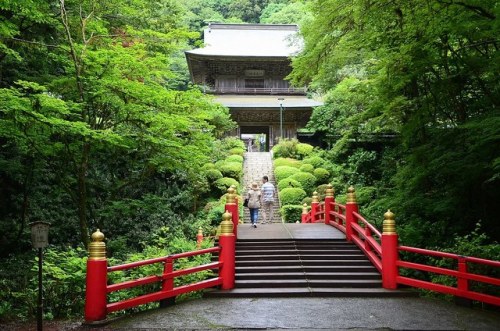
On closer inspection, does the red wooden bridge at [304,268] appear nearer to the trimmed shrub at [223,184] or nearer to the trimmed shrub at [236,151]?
the trimmed shrub at [223,184]

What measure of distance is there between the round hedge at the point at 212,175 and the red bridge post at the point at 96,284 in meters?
17.9

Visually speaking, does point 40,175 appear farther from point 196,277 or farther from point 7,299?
point 196,277

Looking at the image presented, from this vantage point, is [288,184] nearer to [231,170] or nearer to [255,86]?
[231,170]

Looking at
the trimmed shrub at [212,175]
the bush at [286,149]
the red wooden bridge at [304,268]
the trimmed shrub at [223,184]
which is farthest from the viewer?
the bush at [286,149]

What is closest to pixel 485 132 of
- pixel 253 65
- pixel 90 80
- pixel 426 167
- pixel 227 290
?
pixel 426 167

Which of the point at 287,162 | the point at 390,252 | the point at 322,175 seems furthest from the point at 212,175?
the point at 390,252

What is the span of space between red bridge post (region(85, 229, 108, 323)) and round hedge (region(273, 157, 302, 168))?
22148 millimetres

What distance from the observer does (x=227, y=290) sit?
9.16 m

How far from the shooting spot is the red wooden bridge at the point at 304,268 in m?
7.22

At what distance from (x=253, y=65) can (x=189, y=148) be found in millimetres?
24992

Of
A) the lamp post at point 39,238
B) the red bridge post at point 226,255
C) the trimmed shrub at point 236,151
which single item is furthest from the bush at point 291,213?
the lamp post at point 39,238

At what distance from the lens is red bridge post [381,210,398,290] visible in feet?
30.3

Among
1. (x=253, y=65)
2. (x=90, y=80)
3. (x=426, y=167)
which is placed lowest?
(x=426, y=167)

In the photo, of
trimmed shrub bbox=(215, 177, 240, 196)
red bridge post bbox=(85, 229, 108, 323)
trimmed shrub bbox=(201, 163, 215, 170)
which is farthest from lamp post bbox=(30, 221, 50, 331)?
trimmed shrub bbox=(201, 163, 215, 170)
